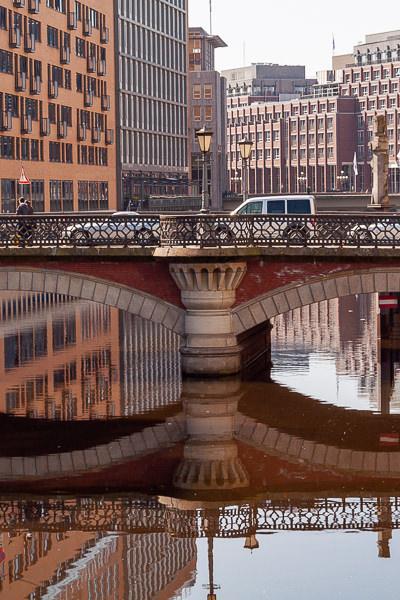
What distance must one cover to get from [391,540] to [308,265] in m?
19.5

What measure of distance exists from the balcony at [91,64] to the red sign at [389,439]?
84.7 metres

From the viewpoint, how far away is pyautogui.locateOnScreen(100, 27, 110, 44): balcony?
120 m

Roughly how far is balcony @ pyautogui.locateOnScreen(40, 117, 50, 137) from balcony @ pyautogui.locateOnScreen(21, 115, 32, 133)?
2.71 m

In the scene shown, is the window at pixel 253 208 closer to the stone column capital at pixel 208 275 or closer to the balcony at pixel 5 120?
the stone column capital at pixel 208 275

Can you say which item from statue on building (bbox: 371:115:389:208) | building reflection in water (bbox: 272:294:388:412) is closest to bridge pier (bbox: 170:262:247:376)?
building reflection in water (bbox: 272:294:388:412)

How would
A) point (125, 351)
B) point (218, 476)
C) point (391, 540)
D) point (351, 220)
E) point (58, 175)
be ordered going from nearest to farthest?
point (391, 540) < point (218, 476) < point (351, 220) < point (125, 351) < point (58, 175)

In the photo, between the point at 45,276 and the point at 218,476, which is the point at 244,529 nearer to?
the point at 218,476

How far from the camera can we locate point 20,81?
9738cm

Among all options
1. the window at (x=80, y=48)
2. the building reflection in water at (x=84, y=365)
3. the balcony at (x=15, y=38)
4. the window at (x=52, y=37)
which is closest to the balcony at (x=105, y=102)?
the window at (x=80, y=48)

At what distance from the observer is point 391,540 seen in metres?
24.9

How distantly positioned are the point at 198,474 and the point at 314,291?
14.2m

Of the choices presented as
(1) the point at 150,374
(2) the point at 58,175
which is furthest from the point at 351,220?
(2) the point at 58,175

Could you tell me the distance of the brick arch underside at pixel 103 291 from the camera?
44.5 metres

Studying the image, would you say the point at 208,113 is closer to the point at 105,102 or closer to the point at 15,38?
the point at 105,102
